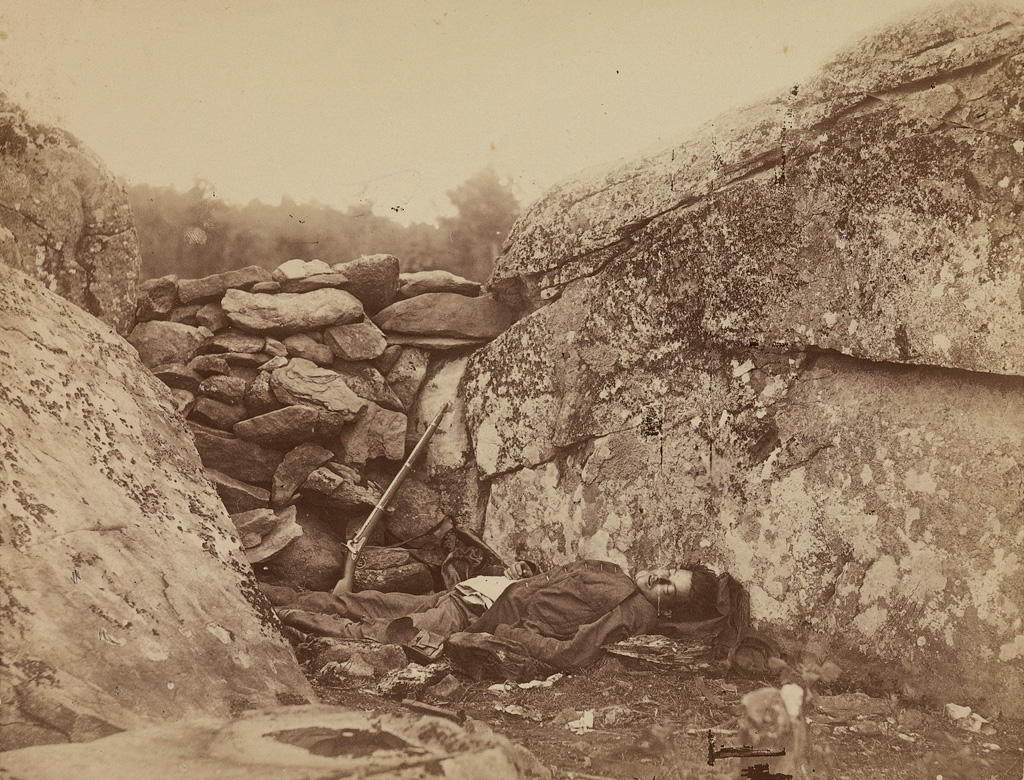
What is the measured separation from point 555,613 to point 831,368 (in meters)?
1.63

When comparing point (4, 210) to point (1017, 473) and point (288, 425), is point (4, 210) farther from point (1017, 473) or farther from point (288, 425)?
point (1017, 473)

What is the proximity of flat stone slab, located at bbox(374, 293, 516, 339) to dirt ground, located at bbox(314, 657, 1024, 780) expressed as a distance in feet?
7.49

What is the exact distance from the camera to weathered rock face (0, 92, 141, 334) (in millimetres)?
3527

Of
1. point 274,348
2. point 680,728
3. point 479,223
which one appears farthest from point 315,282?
point 680,728

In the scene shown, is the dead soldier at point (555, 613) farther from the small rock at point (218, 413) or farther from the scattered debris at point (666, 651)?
the small rock at point (218, 413)

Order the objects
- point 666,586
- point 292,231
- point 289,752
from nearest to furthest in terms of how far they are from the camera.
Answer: point 289,752 < point 666,586 < point 292,231

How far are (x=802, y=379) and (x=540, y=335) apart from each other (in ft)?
4.73

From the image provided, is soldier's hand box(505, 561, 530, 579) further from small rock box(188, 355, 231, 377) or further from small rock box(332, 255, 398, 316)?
small rock box(188, 355, 231, 377)

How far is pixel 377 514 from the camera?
4.72m

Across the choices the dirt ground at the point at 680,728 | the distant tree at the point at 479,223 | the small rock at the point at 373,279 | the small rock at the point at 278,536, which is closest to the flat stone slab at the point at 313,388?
the small rock at the point at 373,279

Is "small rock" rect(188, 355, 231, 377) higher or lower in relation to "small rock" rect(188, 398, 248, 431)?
higher

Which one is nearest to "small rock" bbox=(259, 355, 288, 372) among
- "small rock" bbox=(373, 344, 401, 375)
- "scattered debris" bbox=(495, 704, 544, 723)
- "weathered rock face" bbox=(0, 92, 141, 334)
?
"small rock" bbox=(373, 344, 401, 375)

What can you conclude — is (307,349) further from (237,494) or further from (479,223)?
(479,223)

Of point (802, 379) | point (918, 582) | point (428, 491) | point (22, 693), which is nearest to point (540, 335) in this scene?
point (428, 491)
